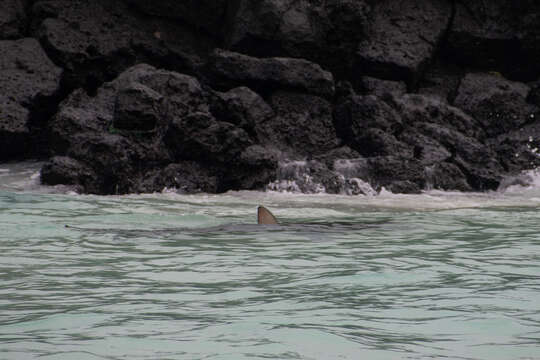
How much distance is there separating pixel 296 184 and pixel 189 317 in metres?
8.76

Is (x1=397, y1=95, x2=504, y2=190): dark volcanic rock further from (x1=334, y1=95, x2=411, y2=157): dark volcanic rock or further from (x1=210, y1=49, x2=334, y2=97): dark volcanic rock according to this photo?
(x1=210, y1=49, x2=334, y2=97): dark volcanic rock

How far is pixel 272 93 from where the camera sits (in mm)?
14828

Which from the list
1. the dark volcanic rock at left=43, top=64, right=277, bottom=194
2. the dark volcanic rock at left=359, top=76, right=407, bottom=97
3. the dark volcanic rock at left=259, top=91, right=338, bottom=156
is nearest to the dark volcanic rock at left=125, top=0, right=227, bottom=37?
the dark volcanic rock at left=359, top=76, right=407, bottom=97

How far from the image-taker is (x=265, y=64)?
48.3 feet

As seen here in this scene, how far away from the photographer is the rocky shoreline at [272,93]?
42.1 feet

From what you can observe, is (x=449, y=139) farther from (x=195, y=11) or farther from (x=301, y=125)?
(x=195, y=11)

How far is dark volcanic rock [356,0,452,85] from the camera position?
1664cm

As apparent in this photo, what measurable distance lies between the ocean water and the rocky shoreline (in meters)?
2.96

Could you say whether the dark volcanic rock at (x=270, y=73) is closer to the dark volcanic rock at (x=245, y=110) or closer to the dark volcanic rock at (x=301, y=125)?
the dark volcanic rock at (x=301, y=125)

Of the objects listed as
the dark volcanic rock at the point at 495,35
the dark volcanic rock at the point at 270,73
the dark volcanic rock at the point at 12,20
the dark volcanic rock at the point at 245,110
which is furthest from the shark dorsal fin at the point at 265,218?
the dark volcanic rock at the point at 495,35

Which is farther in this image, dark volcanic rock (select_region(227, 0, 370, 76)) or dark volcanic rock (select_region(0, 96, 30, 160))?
dark volcanic rock (select_region(227, 0, 370, 76))

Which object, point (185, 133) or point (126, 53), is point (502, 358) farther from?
point (126, 53)

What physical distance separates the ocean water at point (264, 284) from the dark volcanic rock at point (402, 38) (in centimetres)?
719

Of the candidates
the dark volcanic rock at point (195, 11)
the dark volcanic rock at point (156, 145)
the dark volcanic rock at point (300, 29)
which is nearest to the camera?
the dark volcanic rock at point (156, 145)
